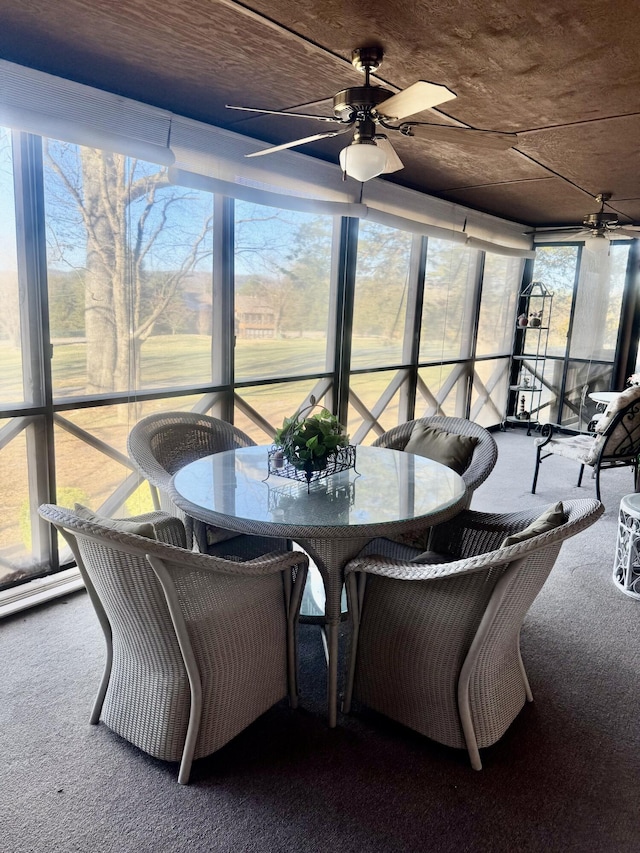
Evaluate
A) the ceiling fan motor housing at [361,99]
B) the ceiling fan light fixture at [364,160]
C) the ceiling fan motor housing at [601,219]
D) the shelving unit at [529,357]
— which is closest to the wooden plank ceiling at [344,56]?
the ceiling fan motor housing at [361,99]

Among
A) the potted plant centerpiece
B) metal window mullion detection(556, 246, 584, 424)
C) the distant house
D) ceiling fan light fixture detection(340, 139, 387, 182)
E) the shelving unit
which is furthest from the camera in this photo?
the shelving unit

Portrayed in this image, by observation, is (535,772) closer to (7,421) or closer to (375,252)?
(7,421)

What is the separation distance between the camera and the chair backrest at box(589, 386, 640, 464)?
14.0 ft

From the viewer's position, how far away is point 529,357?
7.32m

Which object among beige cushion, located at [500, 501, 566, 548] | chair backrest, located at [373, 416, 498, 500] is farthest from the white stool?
beige cushion, located at [500, 501, 566, 548]

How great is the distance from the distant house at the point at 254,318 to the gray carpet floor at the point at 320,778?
2257 millimetres

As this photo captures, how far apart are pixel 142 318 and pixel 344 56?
170 cm

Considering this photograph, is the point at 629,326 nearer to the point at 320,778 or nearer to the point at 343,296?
the point at 343,296

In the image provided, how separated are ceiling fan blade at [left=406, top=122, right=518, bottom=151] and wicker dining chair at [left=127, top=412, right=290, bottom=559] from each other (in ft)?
5.56

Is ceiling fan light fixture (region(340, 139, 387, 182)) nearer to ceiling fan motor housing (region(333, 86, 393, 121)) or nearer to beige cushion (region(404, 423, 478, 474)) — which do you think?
ceiling fan motor housing (region(333, 86, 393, 121))

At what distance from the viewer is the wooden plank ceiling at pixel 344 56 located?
2.01 metres

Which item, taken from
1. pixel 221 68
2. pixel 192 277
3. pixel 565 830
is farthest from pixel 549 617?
pixel 221 68

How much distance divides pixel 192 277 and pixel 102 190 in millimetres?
725

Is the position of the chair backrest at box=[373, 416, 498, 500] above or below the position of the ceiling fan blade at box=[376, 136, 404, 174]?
below
